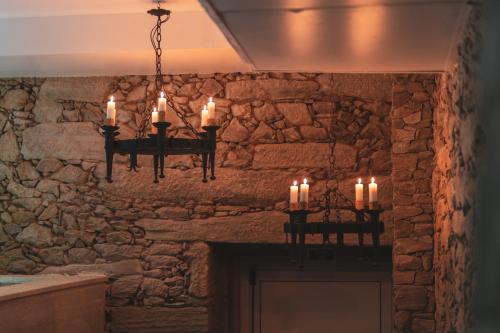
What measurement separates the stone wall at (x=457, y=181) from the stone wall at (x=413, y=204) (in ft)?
0.62

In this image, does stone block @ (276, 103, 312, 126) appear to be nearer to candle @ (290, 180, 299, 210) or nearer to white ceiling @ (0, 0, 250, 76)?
white ceiling @ (0, 0, 250, 76)

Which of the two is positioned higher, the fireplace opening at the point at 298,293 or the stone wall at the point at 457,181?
the stone wall at the point at 457,181

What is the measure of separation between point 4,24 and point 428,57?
3.72m

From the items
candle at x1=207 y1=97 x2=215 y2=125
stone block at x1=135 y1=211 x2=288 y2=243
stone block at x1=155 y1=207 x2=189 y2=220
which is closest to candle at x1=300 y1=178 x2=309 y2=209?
candle at x1=207 y1=97 x2=215 y2=125

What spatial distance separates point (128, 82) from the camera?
20.4 feet

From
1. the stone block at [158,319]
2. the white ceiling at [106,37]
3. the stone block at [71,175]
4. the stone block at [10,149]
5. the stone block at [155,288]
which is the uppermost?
the white ceiling at [106,37]

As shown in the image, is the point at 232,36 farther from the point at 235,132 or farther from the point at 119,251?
the point at 119,251

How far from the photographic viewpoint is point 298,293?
21.5 feet

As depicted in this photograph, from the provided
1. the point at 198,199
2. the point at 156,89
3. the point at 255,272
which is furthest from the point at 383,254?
the point at 156,89

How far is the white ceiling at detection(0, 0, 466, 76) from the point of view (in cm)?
296

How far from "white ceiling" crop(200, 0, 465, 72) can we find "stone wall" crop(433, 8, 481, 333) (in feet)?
0.48

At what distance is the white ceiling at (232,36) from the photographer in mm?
2957

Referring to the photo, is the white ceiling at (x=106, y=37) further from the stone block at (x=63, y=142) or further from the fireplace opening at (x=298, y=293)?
the fireplace opening at (x=298, y=293)

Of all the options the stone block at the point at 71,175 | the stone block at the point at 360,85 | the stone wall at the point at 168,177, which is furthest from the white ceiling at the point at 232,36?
the stone block at the point at 71,175
